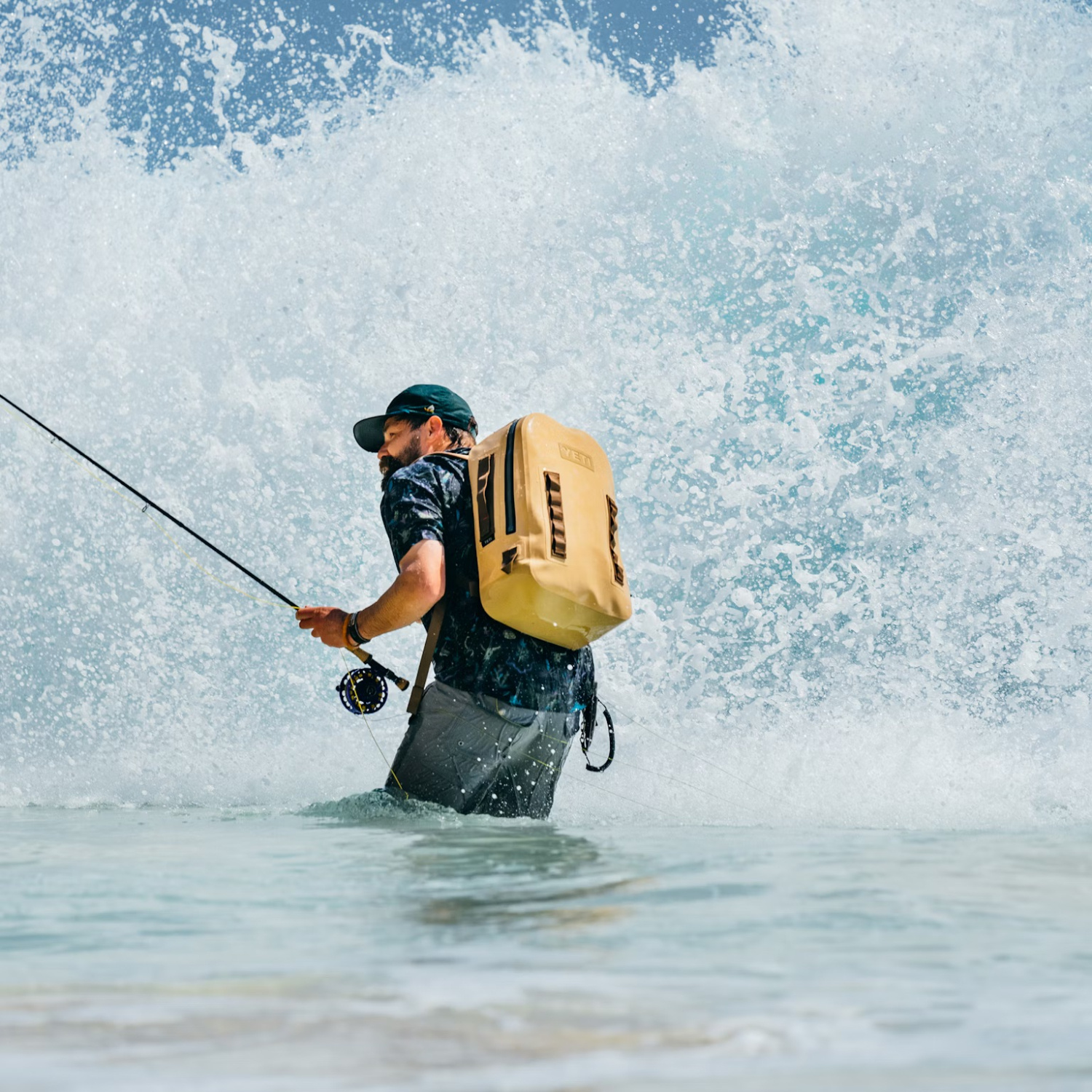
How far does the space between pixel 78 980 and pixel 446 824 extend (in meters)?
1.87

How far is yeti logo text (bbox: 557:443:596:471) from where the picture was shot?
154 inches

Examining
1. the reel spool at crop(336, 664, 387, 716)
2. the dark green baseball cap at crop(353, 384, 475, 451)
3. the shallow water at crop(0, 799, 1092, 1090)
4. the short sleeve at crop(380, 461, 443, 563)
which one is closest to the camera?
the shallow water at crop(0, 799, 1092, 1090)

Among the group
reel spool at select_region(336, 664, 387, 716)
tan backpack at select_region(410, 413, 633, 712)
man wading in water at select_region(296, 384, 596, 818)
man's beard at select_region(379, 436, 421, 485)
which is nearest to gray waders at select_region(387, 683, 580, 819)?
man wading in water at select_region(296, 384, 596, 818)

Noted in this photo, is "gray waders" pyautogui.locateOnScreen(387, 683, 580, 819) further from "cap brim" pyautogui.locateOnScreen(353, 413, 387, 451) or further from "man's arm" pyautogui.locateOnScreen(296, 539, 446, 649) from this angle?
"cap brim" pyautogui.locateOnScreen(353, 413, 387, 451)

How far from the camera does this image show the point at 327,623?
390 centimetres

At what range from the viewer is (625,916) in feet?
8.02

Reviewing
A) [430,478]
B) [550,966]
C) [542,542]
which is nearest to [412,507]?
[430,478]

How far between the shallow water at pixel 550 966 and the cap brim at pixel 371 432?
138 cm

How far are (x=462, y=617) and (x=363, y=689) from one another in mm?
462

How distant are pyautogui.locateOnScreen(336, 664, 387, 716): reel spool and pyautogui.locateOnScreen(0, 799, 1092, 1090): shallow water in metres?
0.64

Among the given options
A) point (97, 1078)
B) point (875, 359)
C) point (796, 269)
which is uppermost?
point (796, 269)

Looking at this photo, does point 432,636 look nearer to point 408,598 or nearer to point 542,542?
point 408,598

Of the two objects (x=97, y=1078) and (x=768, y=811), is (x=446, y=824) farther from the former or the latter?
(x=97, y=1078)

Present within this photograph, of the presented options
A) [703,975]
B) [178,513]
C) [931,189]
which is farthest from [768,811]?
[931,189]
